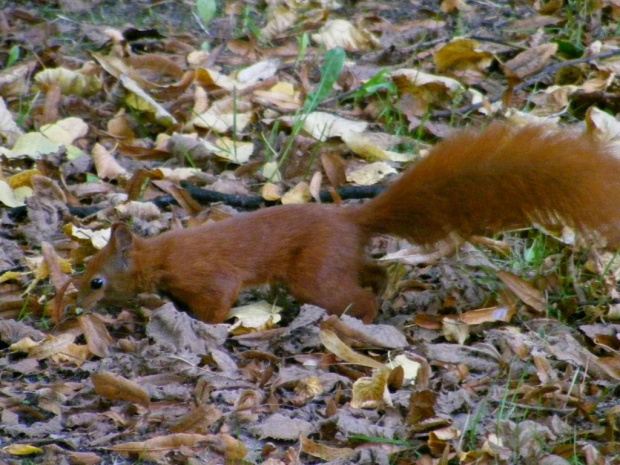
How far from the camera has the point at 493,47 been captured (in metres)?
5.44

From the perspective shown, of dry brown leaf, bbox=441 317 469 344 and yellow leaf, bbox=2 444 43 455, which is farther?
dry brown leaf, bbox=441 317 469 344

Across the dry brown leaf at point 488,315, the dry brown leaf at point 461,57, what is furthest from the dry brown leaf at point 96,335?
the dry brown leaf at point 461,57

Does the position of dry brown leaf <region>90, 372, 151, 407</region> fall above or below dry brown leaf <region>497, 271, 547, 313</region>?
above

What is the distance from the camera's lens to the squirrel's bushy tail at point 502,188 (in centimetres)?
328

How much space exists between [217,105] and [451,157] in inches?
73.1

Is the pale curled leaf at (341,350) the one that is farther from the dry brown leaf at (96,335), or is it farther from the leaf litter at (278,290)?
the dry brown leaf at (96,335)

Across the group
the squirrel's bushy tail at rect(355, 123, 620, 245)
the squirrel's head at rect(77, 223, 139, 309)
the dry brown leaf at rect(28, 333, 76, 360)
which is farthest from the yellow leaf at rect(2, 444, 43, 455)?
the squirrel's bushy tail at rect(355, 123, 620, 245)

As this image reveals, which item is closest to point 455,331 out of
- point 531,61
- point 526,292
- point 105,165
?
point 526,292

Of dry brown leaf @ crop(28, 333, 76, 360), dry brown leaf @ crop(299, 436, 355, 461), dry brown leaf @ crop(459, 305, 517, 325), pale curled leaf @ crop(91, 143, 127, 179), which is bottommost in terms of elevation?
pale curled leaf @ crop(91, 143, 127, 179)

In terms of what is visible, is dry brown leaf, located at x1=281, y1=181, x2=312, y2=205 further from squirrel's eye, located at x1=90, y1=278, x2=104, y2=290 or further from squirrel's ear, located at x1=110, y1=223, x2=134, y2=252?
squirrel's eye, located at x1=90, y1=278, x2=104, y2=290

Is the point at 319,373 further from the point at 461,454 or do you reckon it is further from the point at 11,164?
the point at 11,164

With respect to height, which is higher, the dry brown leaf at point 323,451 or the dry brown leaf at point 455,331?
the dry brown leaf at point 323,451

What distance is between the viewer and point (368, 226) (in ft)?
12.0

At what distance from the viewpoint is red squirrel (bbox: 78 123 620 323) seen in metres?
3.31
